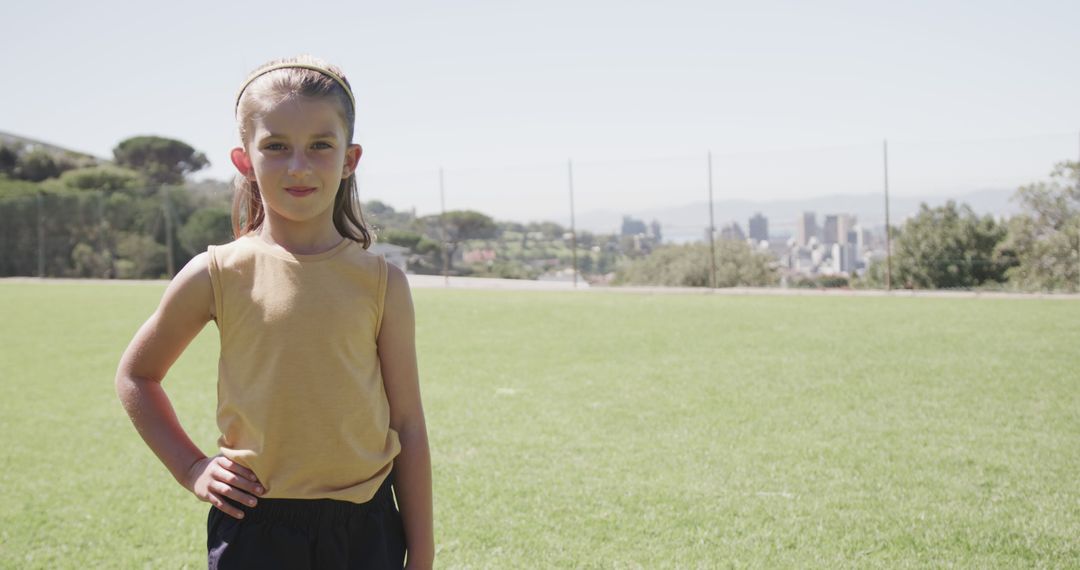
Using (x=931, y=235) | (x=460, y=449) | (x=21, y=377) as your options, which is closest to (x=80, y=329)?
(x=21, y=377)

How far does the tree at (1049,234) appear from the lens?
40.3 ft

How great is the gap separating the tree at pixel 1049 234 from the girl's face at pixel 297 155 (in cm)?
1311

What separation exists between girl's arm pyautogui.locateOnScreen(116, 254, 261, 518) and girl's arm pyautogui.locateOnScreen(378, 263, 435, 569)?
25cm

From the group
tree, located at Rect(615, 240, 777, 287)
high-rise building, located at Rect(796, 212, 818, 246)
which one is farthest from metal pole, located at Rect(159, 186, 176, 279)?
high-rise building, located at Rect(796, 212, 818, 246)

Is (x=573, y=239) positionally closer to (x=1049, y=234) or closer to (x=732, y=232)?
(x=732, y=232)

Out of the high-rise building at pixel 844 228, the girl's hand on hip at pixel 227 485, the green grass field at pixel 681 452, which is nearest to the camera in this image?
the girl's hand on hip at pixel 227 485

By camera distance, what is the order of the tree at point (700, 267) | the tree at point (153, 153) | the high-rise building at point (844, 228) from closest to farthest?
the high-rise building at point (844, 228) < the tree at point (700, 267) < the tree at point (153, 153)

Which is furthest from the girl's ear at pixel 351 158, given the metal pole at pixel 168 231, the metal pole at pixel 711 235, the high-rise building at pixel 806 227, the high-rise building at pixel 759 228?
the metal pole at pixel 168 231

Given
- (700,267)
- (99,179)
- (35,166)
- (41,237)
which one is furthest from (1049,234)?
(35,166)

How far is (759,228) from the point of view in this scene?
16.0 meters

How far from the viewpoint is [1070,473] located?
3.68 metres

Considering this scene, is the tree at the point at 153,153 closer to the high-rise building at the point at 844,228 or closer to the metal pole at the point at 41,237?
the metal pole at the point at 41,237

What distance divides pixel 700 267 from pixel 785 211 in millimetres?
1946

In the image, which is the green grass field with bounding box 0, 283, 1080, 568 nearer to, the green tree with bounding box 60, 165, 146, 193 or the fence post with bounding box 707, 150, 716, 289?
the fence post with bounding box 707, 150, 716, 289
